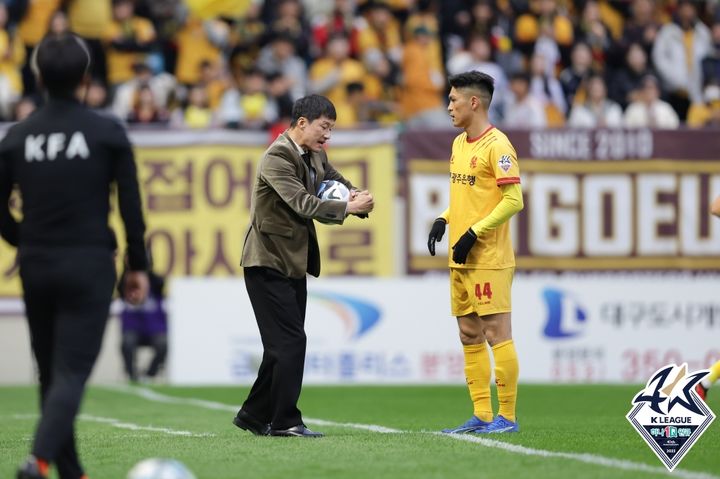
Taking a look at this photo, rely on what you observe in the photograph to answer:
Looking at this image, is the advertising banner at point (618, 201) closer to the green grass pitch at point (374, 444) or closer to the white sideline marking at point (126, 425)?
the green grass pitch at point (374, 444)

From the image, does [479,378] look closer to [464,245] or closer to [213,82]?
[464,245]

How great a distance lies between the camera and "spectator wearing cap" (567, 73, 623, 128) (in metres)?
22.8

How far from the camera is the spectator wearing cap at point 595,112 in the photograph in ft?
74.7

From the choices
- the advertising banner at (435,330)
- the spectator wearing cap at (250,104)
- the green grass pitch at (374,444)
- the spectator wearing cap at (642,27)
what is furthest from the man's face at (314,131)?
the spectator wearing cap at (642,27)

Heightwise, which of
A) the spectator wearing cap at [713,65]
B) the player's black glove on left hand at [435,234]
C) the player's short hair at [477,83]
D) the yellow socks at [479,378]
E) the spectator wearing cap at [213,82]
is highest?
the spectator wearing cap at [713,65]

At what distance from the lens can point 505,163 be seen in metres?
10.2

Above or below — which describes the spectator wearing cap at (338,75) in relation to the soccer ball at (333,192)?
above

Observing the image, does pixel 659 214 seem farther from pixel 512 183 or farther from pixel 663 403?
pixel 663 403

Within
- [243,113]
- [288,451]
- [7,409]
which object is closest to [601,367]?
[243,113]

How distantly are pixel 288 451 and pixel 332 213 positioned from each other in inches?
69.6

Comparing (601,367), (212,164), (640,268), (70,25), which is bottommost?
(601,367)

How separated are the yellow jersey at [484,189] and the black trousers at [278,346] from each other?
48.5 inches

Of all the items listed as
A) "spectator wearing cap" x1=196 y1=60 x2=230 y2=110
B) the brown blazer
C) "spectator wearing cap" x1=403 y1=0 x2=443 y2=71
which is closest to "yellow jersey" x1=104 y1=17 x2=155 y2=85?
"spectator wearing cap" x1=196 y1=60 x2=230 y2=110

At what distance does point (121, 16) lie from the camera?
22.8 metres
